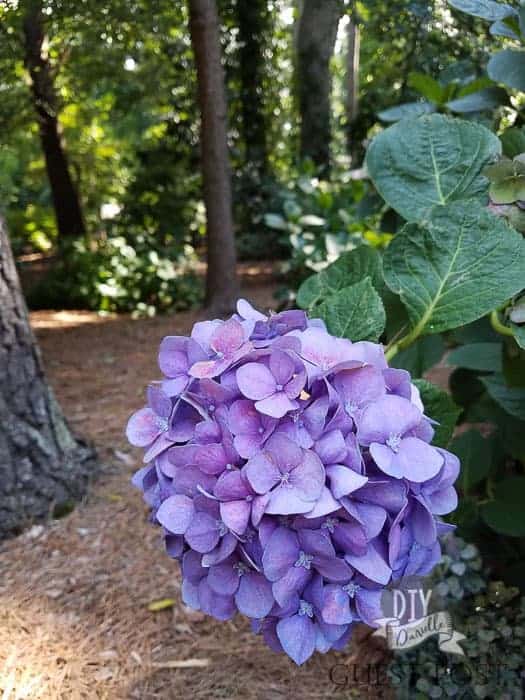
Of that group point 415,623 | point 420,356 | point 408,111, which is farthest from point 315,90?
point 415,623

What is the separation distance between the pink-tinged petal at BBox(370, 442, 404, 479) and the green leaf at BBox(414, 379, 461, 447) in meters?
0.26

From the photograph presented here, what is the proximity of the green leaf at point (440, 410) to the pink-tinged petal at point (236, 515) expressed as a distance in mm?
383

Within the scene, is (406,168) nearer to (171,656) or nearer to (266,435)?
(266,435)

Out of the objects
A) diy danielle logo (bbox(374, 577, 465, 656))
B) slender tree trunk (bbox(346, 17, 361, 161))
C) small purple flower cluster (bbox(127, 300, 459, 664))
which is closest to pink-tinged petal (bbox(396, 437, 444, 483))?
small purple flower cluster (bbox(127, 300, 459, 664))

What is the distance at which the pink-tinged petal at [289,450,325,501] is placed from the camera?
70 cm

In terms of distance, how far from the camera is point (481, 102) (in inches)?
56.7

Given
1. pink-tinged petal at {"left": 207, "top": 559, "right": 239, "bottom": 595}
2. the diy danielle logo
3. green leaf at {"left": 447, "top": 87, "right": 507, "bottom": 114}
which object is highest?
green leaf at {"left": 447, "top": 87, "right": 507, "bottom": 114}

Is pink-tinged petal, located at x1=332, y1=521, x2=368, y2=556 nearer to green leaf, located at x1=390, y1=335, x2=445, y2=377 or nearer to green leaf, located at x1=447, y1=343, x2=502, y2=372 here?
green leaf, located at x1=390, y1=335, x2=445, y2=377

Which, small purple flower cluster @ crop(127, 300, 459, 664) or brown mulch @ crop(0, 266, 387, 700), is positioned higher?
small purple flower cluster @ crop(127, 300, 459, 664)

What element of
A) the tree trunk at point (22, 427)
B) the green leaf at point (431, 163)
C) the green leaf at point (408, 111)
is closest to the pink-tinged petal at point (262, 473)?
the green leaf at point (431, 163)

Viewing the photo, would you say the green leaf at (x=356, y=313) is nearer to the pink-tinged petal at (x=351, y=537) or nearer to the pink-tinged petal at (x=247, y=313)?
the pink-tinged petal at (x=247, y=313)

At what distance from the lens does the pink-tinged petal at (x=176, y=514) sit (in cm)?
77

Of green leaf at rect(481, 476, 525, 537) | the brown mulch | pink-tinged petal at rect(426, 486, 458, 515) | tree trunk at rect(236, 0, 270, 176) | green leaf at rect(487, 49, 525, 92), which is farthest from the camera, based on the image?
tree trunk at rect(236, 0, 270, 176)

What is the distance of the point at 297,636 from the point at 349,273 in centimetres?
61
